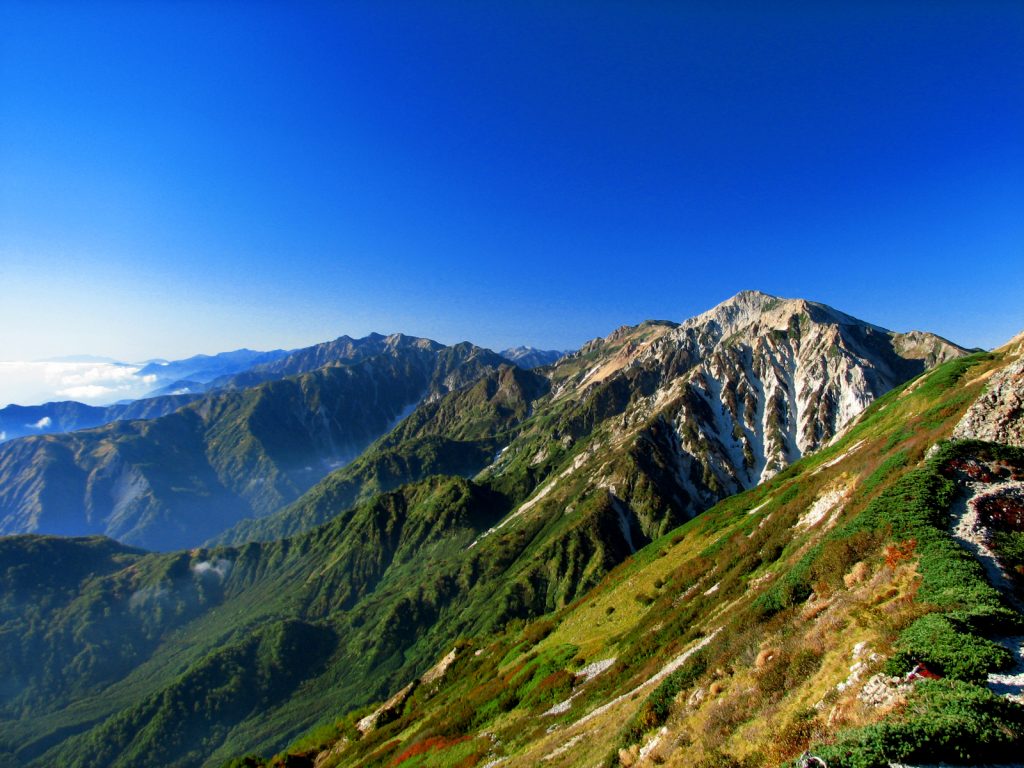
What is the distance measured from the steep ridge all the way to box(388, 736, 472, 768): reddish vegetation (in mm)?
235

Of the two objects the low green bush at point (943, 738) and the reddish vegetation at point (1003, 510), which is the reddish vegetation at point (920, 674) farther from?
the reddish vegetation at point (1003, 510)

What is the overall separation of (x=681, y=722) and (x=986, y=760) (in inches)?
464

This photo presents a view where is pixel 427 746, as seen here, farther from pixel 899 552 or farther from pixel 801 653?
pixel 899 552

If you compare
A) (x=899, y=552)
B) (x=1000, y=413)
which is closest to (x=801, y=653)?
(x=899, y=552)

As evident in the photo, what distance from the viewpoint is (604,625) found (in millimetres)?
54094

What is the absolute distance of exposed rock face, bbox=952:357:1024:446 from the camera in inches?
1412

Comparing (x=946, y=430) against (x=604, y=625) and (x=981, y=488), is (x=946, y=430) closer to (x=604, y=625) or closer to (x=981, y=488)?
(x=981, y=488)

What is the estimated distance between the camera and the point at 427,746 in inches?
1785

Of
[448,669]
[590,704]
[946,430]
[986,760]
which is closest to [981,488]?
[946,430]

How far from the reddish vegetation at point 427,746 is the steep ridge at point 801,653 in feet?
0.77

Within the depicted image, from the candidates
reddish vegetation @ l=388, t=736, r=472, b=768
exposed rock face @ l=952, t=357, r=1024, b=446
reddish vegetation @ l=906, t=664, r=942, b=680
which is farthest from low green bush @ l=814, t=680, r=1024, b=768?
reddish vegetation @ l=388, t=736, r=472, b=768

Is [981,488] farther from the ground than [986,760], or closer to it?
farther from the ground

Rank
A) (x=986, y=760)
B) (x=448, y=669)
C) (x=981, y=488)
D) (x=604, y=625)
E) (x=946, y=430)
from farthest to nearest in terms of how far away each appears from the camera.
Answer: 1. (x=448, y=669)
2. (x=604, y=625)
3. (x=946, y=430)
4. (x=981, y=488)
5. (x=986, y=760)

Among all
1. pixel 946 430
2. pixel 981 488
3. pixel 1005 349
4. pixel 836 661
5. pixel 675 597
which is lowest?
pixel 675 597
